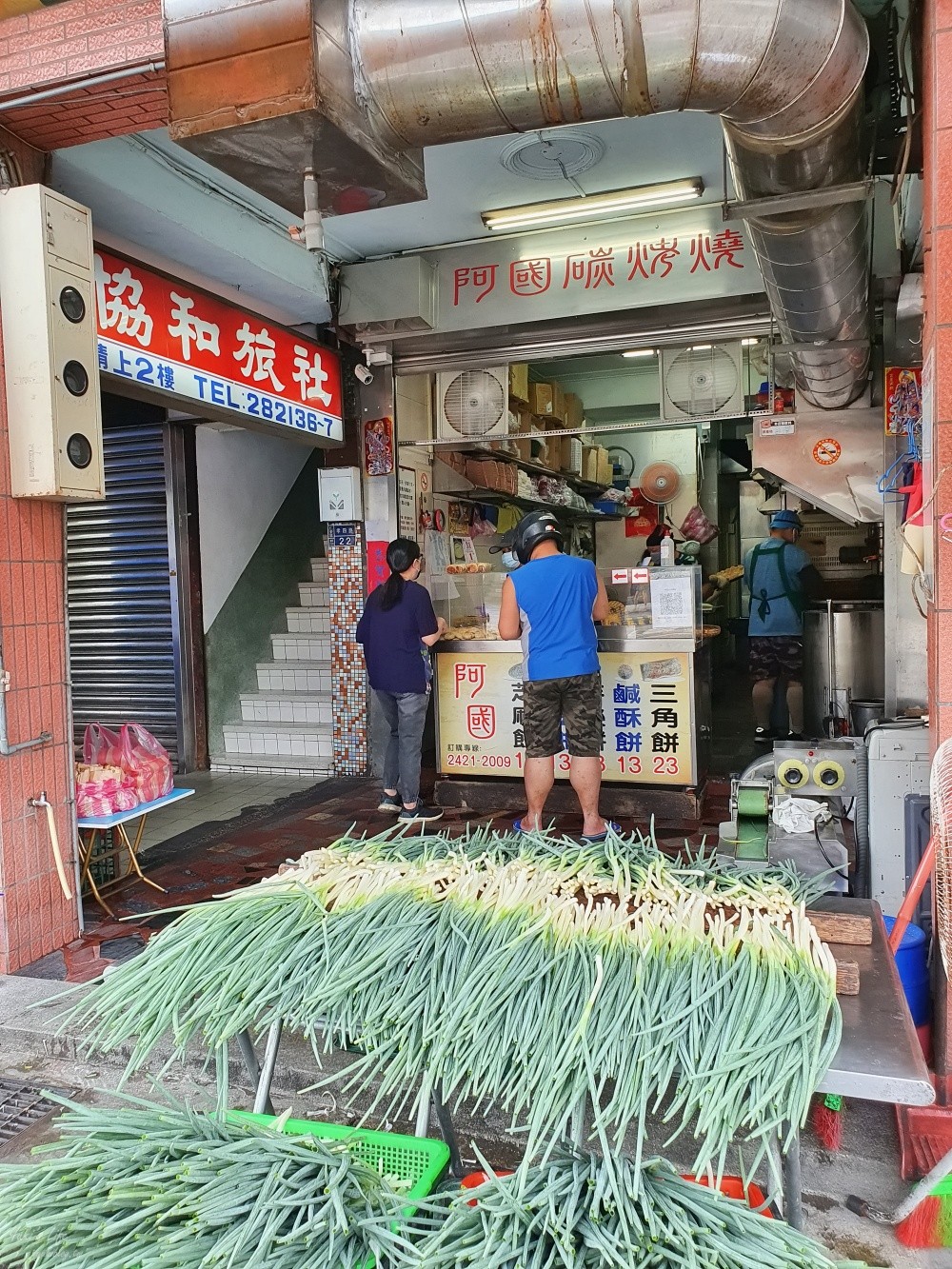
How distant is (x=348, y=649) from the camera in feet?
23.7

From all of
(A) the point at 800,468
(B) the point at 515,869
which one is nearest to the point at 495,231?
(A) the point at 800,468

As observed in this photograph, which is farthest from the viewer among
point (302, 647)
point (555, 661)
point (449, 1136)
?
point (302, 647)

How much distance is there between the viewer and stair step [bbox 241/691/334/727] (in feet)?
→ 26.0

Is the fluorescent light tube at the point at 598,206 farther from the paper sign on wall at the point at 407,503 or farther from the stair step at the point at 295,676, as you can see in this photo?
the stair step at the point at 295,676

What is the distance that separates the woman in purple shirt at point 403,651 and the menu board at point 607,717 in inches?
18.9

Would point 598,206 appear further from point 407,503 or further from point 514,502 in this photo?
point 514,502

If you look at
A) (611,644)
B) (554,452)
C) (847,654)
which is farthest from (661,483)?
(611,644)

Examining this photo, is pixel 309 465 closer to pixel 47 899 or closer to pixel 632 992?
pixel 47 899

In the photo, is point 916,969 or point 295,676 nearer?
point 916,969

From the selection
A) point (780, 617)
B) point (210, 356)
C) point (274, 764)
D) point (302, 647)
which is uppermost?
point (210, 356)

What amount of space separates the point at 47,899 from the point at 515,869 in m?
2.87

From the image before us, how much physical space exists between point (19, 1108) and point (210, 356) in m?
4.20

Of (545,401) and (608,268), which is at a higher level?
(608,268)

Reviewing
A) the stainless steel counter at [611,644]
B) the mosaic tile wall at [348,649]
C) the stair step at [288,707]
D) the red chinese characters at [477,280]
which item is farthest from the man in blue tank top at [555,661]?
the stair step at [288,707]
